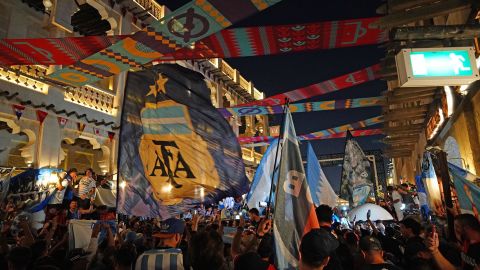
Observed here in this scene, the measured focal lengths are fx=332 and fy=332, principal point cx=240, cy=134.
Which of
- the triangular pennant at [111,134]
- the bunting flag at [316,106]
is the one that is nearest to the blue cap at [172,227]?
the bunting flag at [316,106]

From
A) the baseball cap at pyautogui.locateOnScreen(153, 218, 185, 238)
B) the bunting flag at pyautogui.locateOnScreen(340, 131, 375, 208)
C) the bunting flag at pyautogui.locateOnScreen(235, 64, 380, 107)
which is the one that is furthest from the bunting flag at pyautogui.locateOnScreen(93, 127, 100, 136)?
the baseball cap at pyautogui.locateOnScreen(153, 218, 185, 238)

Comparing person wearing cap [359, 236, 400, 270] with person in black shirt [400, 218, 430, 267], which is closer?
person wearing cap [359, 236, 400, 270]

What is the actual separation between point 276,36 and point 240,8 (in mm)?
1663

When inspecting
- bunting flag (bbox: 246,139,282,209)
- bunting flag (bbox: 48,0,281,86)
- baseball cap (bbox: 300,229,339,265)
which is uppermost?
bunting flag (bbox: 48,0,281,86)

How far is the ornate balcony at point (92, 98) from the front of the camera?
1424 cm

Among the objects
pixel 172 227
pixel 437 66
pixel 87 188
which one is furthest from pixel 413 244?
pixel 87 188

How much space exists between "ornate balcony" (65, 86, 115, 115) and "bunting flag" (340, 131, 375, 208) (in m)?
11.2

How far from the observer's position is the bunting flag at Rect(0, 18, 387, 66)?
7387 mm

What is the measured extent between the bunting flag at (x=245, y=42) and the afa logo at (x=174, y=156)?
3084 millimetres

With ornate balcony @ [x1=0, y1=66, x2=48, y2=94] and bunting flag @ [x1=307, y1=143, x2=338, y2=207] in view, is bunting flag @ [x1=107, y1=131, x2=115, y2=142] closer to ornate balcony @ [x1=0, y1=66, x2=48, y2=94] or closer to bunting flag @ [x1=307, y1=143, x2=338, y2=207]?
ornate balcony @ [x1=0, y1=66, x2=48, y2=94]

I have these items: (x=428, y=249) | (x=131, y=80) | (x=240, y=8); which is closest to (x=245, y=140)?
(x=240, y=8)

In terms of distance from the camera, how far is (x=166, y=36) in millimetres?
7152

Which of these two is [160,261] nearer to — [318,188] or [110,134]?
[318,188]

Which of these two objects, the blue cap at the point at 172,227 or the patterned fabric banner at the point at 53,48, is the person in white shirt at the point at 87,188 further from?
the blue cap at the point at 172,227
